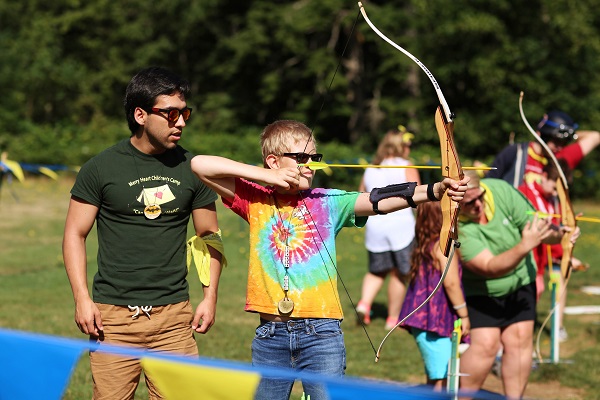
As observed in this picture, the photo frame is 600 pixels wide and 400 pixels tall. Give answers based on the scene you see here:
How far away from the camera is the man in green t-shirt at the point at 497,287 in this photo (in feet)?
18.9

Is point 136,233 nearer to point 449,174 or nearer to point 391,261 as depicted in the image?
point 449,174

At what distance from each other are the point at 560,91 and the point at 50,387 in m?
27.9

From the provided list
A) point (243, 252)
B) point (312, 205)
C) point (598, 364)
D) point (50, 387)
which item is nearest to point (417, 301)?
point (312, 205)

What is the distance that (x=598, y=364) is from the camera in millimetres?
7852

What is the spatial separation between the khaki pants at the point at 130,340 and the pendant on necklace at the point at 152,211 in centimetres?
41

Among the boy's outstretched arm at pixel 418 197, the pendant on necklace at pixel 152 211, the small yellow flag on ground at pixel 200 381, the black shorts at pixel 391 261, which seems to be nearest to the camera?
the small yellow flag on ground at pixel 200 381

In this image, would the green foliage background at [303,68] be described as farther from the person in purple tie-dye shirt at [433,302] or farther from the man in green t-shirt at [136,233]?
the man in green t-shirt at [136,233]

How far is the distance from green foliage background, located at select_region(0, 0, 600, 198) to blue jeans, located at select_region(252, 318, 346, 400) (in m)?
19.7

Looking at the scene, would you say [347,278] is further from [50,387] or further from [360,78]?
[360,78]

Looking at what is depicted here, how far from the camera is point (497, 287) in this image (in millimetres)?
5855

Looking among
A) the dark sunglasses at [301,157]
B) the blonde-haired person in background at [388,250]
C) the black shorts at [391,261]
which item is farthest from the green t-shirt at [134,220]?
the black shorts at [391,261]

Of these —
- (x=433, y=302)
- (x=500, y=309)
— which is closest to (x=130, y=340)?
(x=433, y=302)

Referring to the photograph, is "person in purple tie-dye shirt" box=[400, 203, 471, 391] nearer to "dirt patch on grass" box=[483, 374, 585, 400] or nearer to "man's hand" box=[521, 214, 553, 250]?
"man's hand" box=[521, 214, 553, 250]

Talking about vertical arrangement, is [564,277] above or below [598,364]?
above
